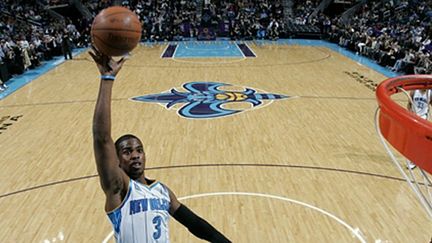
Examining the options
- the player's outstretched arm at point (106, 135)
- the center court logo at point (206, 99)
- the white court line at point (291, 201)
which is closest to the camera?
the player's outstretched arm at point (106, 135)

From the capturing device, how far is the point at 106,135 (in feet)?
7.00

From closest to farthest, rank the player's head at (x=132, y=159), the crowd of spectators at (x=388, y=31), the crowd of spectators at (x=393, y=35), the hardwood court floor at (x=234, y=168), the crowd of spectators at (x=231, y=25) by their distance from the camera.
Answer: the player's head at (x=132, y=159) < the hardwood court floor at (x=234, y=168) < the crowd of spectators at (x=393, y=35) < the crowd of spectators at (x=388, y=31) < the crowd of spectators at (x=231, y=25)

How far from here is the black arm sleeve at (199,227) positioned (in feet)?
8.64

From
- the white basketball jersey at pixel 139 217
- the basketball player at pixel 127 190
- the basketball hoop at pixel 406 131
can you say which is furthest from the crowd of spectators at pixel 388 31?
the white basketball jersey at pixel 139 217

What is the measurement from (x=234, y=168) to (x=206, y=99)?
4.64 meters

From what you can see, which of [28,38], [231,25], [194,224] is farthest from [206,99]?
[231,25]

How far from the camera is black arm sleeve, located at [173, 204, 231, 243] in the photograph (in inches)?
104

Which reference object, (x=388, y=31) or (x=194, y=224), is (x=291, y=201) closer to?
(x=194, y=224)

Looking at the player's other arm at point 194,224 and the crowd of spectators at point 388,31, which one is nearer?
the player's other arm at point 194,224

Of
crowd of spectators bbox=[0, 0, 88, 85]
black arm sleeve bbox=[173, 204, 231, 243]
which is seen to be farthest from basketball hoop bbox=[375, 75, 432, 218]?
crowd of spectators bbox=[0, 0, 88, 85]

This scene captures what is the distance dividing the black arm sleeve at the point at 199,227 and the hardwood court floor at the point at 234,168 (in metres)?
2.49

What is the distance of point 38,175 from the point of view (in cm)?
687

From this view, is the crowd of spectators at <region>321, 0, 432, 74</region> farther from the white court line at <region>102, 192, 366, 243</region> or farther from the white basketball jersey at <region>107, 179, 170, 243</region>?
the white basketball jersey at <region>107, 179, 170, 243</region>

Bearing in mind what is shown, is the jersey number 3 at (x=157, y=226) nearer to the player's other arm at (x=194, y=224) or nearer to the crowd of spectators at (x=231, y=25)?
the player's other arm at (x=194, y=224)
